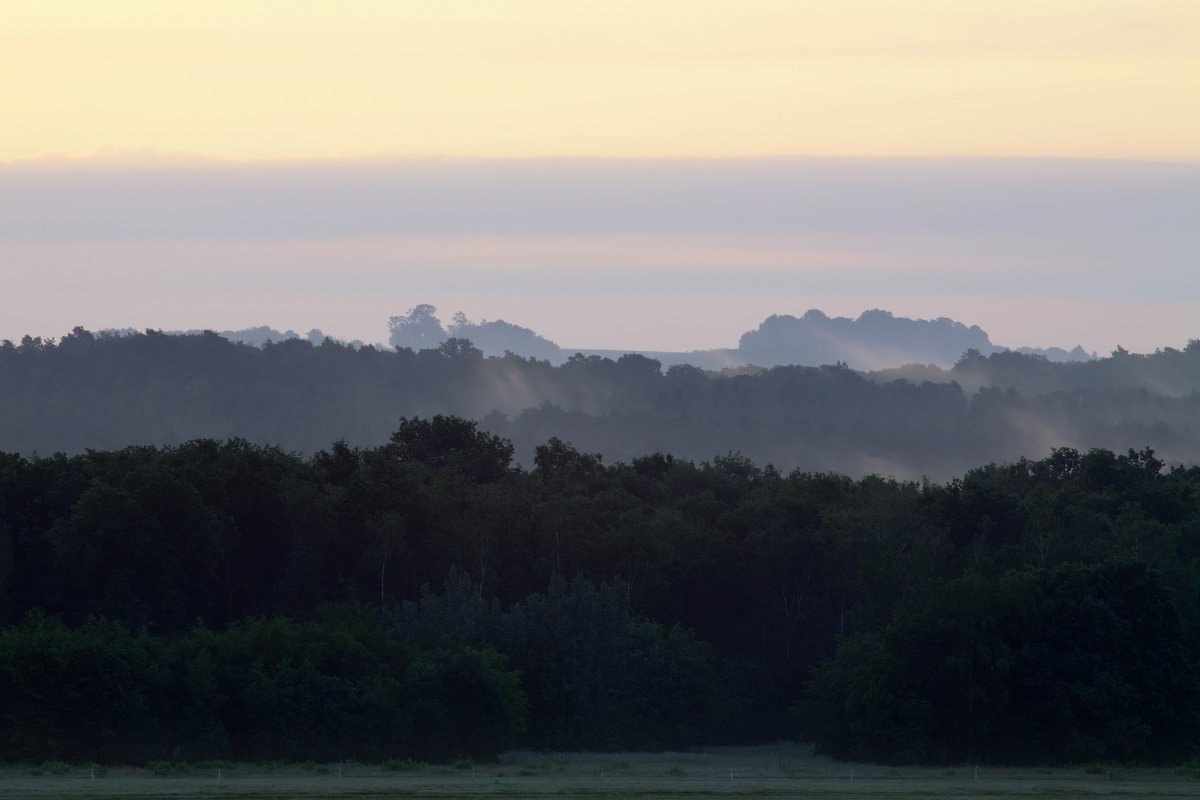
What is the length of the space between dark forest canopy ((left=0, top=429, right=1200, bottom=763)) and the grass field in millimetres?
2562

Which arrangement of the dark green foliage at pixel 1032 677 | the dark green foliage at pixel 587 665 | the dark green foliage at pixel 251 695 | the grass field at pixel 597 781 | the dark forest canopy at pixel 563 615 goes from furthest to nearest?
the dark green foliage at pixel 587 665, the dark green foliage at pixel 1032 677, the dark forest canopy at pixel 563 615, the dark green foliage at pixel 251 695, the grass field at pixel 597 781

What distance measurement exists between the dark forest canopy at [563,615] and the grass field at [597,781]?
256cm

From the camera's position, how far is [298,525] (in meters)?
54.0

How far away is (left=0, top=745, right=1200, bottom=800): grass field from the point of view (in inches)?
1101

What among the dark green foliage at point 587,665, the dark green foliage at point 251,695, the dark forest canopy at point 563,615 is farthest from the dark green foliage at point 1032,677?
the dark green foliage at point 251,695

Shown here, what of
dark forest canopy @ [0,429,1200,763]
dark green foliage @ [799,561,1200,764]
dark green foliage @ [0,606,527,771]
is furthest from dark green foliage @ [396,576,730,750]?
dark green foliage @ [799,561,1200,764]

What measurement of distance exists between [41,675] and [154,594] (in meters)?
11.5

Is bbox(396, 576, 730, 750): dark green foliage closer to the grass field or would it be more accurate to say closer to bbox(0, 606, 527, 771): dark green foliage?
bbox(0, 606, 527, 771): dark green foliage

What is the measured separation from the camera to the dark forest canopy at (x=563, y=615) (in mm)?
38906

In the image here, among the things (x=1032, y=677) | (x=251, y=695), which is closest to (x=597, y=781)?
(x=251, y=695)

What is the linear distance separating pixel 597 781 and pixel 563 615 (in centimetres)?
1624

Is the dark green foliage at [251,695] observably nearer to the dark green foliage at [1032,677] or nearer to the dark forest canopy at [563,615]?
the dark forest canopy at [563,615]

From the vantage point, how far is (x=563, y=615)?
48094 mm

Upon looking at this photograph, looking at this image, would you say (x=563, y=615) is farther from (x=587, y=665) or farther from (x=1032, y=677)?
(x=1032, y=677)
